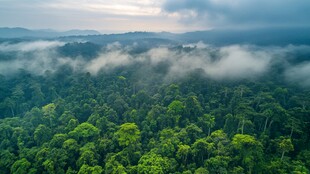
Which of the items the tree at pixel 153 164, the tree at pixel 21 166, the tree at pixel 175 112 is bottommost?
the tree at pixel 21 166

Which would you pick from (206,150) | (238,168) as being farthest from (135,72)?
(238,168)

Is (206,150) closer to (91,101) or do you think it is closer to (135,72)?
(91,101)

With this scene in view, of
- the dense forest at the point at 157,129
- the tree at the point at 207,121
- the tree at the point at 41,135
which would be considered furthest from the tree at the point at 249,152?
the tree at the point at 41,135

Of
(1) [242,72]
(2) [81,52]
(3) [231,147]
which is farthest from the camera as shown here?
(2) [81,52]

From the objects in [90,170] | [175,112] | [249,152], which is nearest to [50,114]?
[90,170]

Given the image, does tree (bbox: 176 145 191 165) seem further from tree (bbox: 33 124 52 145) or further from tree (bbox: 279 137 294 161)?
tree (bbox: 33 124 52 145)

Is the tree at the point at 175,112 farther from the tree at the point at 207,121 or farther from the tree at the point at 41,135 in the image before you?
the tree at the point at 41,135

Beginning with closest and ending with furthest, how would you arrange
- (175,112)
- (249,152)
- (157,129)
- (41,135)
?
(249,152), (41,135), (157,129), (175,112)

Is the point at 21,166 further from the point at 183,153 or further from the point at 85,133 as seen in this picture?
the point at 183,153
